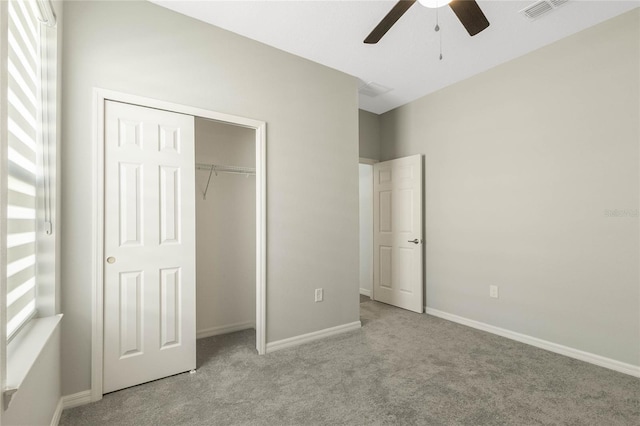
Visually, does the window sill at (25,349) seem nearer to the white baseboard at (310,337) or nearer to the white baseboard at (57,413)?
the white baseboard at (57,413)

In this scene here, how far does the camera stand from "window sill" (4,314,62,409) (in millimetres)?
1141

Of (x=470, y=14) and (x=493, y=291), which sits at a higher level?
(x=470, y=14)

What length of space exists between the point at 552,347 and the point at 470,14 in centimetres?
286

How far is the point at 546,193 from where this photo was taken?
287cm

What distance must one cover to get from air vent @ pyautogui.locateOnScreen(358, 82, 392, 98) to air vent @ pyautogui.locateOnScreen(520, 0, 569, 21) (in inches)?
61.0

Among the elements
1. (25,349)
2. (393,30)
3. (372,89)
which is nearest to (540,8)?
(393,30)

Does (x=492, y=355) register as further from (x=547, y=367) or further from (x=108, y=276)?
(x=108, y=276)

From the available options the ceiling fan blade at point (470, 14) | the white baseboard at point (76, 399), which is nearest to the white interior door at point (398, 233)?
the ceiling fan blade at point (470, 14)

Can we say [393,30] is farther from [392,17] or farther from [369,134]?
Result: [369,134]

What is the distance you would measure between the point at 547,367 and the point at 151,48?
3.94 m

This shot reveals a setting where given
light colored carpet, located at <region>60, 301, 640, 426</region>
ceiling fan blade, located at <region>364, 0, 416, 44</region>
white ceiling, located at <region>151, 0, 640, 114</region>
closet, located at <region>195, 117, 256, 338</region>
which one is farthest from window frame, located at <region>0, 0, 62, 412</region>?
ceiling fan blade, located at <region>364, 0, 416, 44</region>

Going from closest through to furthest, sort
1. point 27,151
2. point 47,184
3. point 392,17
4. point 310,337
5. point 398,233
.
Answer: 1. point 27,151
2. point 47,184
3. point 392,17
4. point 310,337
5. point 398,233

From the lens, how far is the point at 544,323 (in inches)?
113

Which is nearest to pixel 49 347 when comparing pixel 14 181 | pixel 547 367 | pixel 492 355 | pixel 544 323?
pixel 14 181
